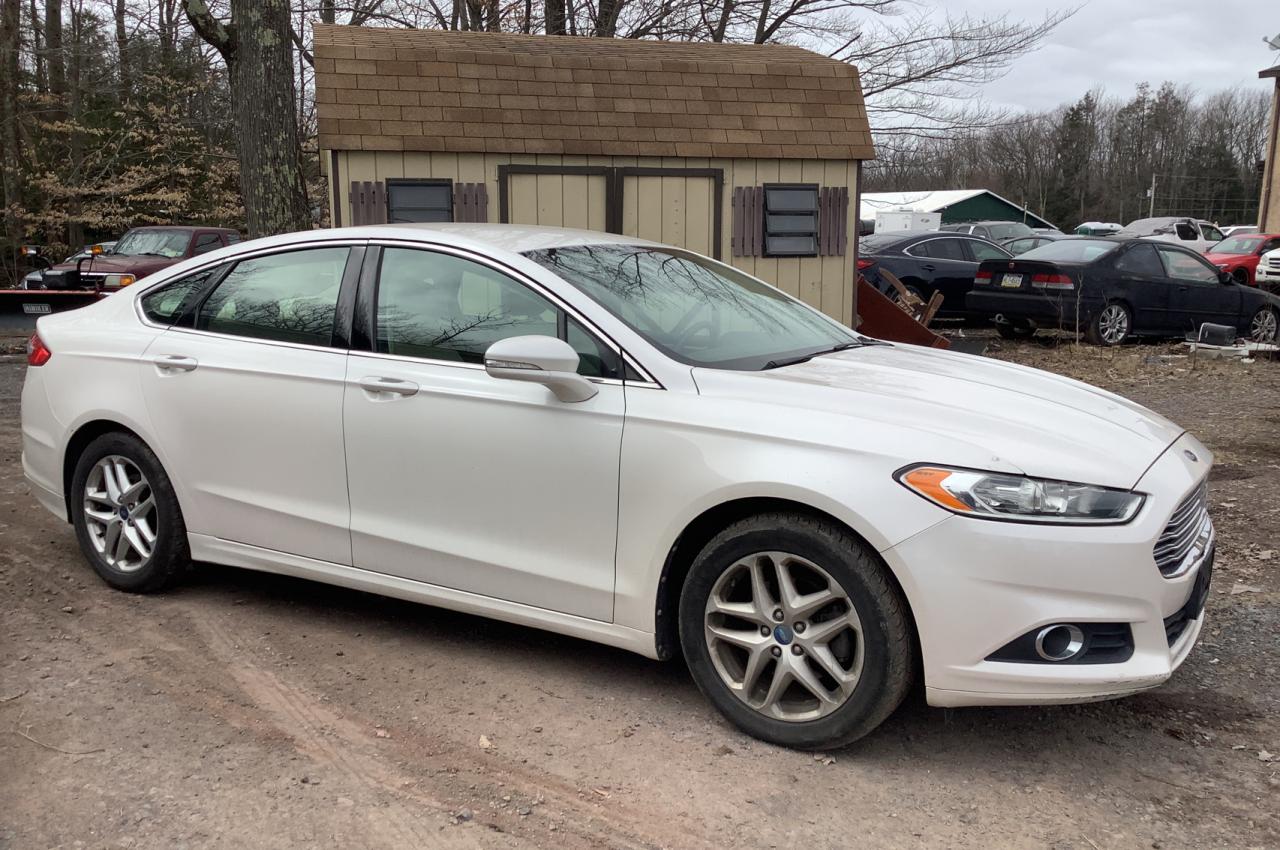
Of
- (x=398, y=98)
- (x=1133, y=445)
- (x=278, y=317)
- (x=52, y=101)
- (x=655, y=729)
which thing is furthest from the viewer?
(x=52, y=101)

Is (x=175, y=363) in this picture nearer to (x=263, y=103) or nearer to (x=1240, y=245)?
(x=263, y=103)

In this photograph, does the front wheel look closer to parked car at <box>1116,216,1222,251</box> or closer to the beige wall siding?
the beige wall siding

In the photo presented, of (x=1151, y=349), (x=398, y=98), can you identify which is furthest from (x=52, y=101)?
(x=1151, y=349)

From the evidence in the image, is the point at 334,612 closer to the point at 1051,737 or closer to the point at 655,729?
the point at 655,729

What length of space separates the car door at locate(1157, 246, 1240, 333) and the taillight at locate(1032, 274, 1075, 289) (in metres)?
1.49

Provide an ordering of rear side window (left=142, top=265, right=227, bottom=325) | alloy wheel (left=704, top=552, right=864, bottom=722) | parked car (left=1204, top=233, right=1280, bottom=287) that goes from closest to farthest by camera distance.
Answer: alloy wheel (left=704, top=552, right=864, bottom=722), rear side window (left=142, top=265, right=227, bottom=325), parked car (left=1204, top=233, right=1280, bottom=287)

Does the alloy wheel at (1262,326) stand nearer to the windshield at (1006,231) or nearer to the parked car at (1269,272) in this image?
the parked car at (1269,272)

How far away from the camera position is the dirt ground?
2.78 m

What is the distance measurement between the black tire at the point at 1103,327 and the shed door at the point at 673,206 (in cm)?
503

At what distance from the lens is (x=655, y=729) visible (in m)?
3.34

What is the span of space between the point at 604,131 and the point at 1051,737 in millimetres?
8694

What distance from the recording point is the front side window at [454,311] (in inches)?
141

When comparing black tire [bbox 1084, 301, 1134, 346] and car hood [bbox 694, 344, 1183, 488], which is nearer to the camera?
car hood [bbox 694, 344, 1183, 488]

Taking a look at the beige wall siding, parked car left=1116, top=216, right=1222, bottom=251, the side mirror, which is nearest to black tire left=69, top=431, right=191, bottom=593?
the side mirror
